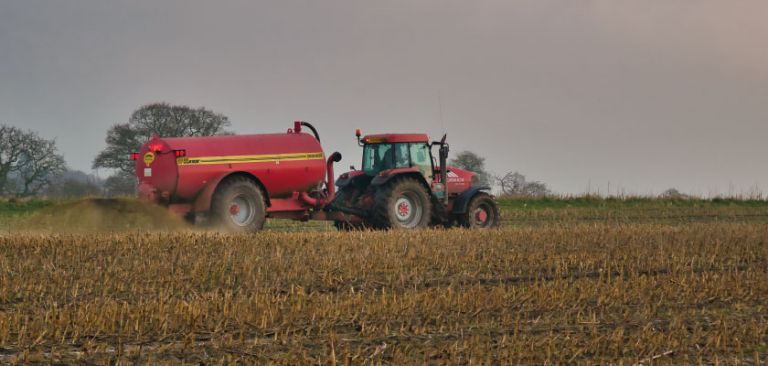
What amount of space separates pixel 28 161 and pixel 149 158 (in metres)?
31.2

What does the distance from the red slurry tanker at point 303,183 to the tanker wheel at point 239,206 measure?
0.06 feet

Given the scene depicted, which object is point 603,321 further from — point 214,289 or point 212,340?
point 214,289

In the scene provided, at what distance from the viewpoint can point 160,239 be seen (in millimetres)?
13953

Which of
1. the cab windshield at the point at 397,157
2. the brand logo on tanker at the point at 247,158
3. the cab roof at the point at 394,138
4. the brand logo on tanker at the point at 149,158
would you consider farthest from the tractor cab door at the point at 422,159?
the brand logo on tanker at the point at 149,158

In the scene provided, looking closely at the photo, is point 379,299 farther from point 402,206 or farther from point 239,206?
point 402,206

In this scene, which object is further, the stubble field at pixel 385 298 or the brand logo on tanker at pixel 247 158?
the brand logo on tanker at pixel 247 158

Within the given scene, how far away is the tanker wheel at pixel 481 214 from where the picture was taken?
18719 millimetres

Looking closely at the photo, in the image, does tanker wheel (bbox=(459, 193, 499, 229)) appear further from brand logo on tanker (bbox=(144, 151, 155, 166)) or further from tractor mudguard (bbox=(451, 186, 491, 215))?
brand logo on tanker (bbox=(144, 151, 155, 166))

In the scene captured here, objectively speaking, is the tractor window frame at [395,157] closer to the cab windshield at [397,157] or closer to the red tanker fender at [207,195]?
the cab windshield at [397,157]

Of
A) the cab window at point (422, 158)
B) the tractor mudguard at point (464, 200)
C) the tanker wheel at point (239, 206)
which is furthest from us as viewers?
the tractor mudguard at point (464, 200)

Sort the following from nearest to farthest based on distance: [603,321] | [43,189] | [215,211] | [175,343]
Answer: [175,343], [603,321], [215,211], [43,189]

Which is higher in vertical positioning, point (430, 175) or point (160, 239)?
point (430, 175)

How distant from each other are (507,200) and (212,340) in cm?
2482

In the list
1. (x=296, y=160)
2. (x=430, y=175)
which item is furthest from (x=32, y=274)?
(x=430, y=175)
